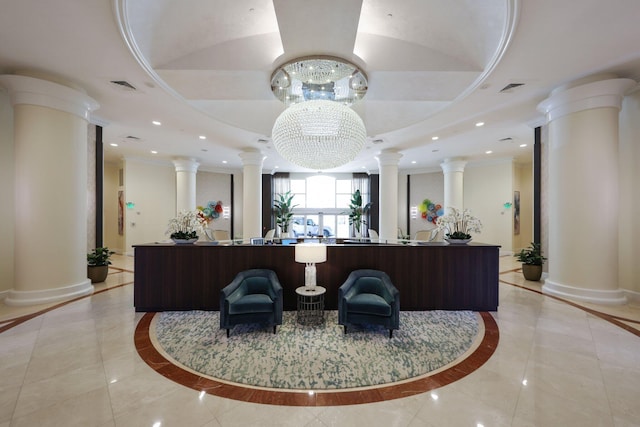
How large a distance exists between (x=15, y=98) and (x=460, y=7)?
23.3 feet

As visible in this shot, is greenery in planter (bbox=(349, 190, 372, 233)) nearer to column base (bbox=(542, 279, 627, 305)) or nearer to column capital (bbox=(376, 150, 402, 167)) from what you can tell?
column capital (bbox=(376, 150, 402, 167))

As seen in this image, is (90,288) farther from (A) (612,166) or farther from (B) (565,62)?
(A) (612,166)

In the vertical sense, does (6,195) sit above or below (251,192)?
below

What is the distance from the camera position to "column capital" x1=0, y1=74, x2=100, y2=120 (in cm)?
454

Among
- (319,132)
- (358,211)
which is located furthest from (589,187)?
(358,211)

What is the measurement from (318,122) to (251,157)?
601 centimetres

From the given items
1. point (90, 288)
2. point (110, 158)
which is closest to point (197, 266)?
point (90, 288)

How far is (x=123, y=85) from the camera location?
16.2ft

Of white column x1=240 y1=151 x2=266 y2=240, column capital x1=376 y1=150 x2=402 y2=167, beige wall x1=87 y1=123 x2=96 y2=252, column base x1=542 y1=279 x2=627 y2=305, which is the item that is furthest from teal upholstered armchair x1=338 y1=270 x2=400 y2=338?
beige wall x1=87 y1=123 x2=96 y2=252

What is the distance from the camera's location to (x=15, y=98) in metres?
4.70

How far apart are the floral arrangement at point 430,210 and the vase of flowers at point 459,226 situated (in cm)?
828

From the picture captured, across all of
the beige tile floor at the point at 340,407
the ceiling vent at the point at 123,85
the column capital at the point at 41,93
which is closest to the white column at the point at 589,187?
the beige tile floor at the point at 340,407

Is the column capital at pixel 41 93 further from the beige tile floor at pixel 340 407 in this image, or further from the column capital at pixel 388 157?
the column capital at pixel 388 157

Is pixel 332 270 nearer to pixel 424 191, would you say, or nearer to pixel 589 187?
pixel 589 187
